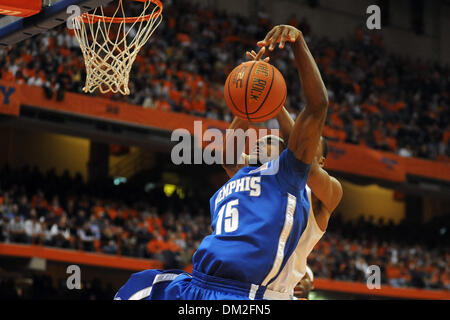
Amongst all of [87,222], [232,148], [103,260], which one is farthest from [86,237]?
[232,148]

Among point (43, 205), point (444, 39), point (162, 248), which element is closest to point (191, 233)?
point (162, 248)

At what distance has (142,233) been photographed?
13422 millimetres

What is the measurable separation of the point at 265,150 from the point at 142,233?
10.1 meters

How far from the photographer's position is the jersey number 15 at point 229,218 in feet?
10.7

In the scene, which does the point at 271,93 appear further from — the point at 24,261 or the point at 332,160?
the point at 332,160

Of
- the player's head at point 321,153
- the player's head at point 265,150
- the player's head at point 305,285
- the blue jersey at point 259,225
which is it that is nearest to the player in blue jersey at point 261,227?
the blue jersey at point 259,225

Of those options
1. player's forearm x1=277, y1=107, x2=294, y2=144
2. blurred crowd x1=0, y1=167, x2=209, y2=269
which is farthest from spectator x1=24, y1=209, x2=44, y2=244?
player's forearm x1=277, y1=107, x2=294, y2=144

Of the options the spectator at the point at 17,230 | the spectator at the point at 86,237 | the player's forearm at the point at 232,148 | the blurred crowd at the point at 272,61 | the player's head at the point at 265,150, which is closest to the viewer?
the player's head at the point at 265,150

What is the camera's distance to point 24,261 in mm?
12344

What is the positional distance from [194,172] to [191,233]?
23.6ft

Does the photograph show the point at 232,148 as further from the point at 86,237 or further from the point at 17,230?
the point at 86,237

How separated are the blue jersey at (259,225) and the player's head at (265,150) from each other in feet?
0.70

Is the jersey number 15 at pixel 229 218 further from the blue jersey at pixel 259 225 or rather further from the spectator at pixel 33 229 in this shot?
the spectator at pixel 33 229
